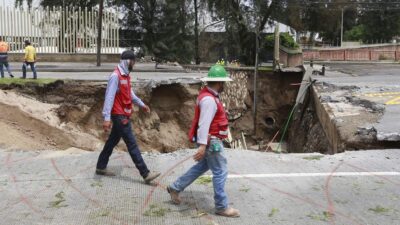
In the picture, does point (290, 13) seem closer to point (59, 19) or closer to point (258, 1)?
point (258, 1)

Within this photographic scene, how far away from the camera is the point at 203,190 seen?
6840mm

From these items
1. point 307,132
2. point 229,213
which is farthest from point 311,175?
point 307,132

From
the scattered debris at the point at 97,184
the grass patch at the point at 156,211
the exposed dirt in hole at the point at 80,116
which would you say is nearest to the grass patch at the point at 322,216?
the grass patch at the point at 156,211

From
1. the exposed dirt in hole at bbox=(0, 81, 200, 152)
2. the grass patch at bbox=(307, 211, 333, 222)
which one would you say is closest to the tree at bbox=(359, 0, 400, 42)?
the exposed dirt in hole at bbox=(0, 81, 200, 152)

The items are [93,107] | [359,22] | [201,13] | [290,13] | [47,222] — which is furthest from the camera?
[359,22]

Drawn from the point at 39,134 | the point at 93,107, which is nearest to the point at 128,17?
the point at 93,107

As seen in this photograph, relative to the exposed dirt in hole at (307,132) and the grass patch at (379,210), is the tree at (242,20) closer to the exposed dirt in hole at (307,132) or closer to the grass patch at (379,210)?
the exposed dirt in hole at (307,132)

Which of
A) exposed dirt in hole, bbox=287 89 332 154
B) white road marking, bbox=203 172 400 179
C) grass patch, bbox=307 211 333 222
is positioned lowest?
exposed dirt in hole, bbox=287 89 332 154

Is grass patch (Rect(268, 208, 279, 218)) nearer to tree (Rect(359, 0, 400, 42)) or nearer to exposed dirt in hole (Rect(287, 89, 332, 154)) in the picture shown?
exposed dirt in hole (Rect(287, 89, 332, 154))

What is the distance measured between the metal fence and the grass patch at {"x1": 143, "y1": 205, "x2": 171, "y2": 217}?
998 inches

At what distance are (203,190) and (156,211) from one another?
0.93m

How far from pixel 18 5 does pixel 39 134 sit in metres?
25.7

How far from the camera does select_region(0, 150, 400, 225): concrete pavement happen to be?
5.96 m

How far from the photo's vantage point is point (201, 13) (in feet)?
130
